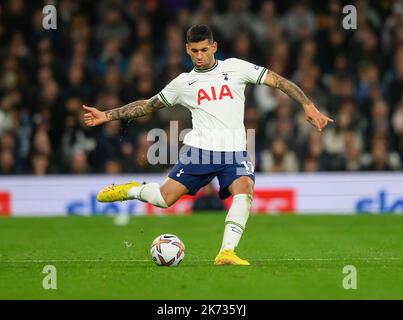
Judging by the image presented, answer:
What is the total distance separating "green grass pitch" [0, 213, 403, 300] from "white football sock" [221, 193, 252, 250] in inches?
11.7

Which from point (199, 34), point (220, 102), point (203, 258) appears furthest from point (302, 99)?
point (203, 258)

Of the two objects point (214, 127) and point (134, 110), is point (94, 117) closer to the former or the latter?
point (134, 110)

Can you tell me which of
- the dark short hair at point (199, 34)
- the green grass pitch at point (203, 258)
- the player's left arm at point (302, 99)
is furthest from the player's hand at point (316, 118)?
the green grass pitch at point (203, 258)

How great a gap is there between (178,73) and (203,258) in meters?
8.49

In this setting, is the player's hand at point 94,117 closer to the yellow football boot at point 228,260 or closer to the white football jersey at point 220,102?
the white football jersey at point 220,102

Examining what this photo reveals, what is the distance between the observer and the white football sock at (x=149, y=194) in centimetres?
1000

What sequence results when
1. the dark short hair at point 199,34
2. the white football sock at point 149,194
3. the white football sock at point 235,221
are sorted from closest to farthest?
the white football sock at point 235,221
the dark short hair at point 199,34
the white football sock at point 149,194

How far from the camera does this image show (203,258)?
10.5 m

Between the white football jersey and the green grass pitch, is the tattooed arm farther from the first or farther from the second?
the green grass pitch

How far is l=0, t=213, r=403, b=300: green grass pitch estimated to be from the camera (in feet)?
26.4

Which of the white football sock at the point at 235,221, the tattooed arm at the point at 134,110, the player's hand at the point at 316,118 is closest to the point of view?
the player's hand at the point at 316,118

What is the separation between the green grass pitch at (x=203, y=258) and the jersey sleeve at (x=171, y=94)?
5.38 feet

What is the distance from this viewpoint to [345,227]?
14594mm

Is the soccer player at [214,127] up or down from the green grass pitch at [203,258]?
up
